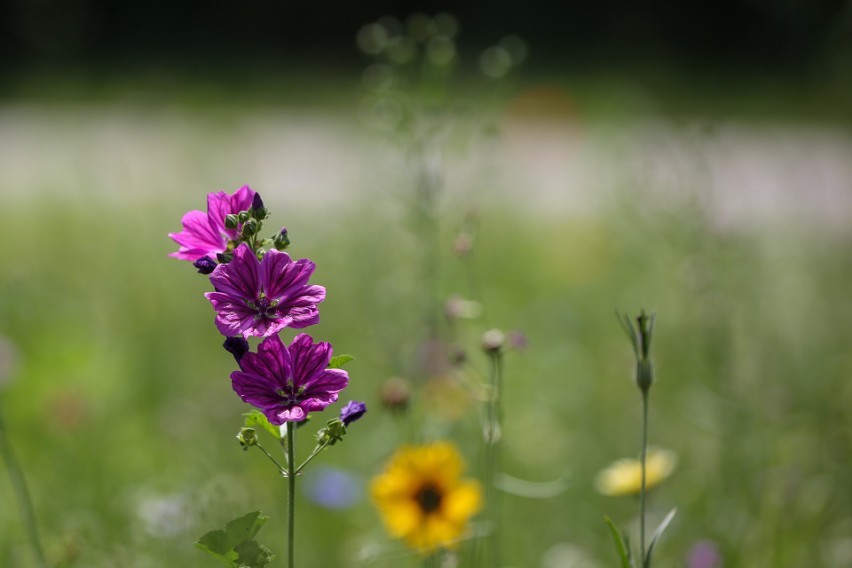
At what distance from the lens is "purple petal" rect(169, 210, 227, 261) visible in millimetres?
1354

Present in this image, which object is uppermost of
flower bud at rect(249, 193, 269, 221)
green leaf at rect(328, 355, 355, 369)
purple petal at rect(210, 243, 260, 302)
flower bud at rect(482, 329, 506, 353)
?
flower bud at rect(249, 193, 269, 221)

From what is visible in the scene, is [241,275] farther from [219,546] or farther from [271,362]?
[219,546]

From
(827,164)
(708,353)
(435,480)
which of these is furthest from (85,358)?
(827,164)

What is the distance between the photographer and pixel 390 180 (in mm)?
2607

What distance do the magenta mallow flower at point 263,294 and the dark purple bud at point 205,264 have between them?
4cm

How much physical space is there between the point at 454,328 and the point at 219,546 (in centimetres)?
116

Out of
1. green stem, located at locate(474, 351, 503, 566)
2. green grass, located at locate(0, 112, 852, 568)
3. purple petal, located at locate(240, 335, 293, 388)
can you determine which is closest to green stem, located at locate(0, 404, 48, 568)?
green grass, located at locate(0, 112, 852, 568)

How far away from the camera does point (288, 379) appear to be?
4.26 feet

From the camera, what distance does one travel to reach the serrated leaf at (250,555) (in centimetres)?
130

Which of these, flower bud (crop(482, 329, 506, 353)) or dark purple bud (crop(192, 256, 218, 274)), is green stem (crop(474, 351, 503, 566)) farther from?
dark purple bud (crop(192, 256, 218, 274))

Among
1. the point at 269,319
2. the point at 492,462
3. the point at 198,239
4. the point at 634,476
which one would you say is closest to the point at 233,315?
the point at 269,319

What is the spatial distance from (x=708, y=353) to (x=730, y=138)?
5.84 m

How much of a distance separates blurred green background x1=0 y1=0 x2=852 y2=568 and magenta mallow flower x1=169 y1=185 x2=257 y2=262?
2.18 ft

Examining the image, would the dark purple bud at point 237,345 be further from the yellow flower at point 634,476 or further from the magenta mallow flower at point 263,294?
the yellow flower at point 634,476
